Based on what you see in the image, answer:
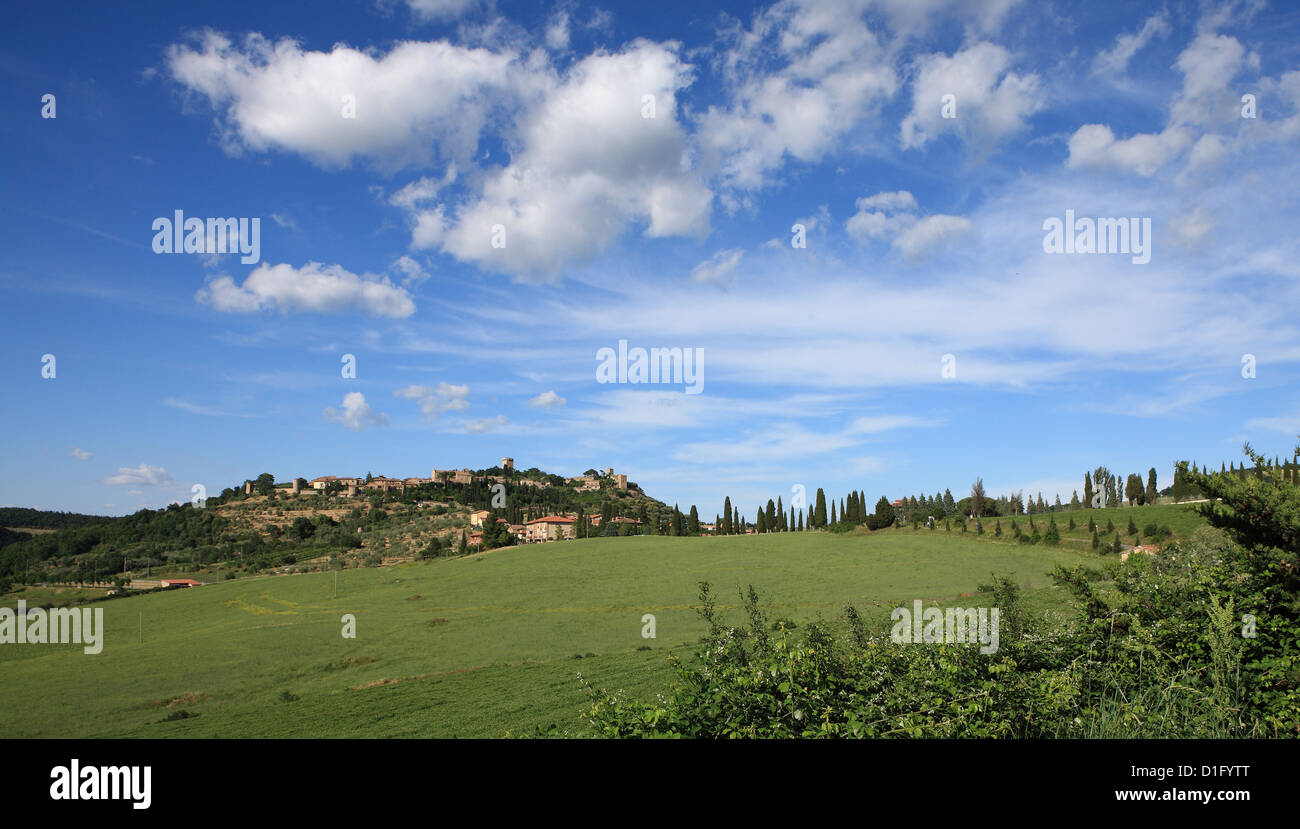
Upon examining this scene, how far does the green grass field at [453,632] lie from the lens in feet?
84.7

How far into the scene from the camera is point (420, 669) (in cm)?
3522

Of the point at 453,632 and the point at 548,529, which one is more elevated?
the point at 453,632

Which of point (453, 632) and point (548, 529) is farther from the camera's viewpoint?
point (548, 529)

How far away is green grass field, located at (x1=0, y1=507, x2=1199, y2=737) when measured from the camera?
25828 mm

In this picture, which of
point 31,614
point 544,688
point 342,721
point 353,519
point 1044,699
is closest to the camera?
point 1044,699

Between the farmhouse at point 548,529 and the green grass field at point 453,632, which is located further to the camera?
the farmhouse at point 548,529

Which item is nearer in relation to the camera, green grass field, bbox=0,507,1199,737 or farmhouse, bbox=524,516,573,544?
green grass field, bbox=0,507,1199,737

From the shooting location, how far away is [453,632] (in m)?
46.6
